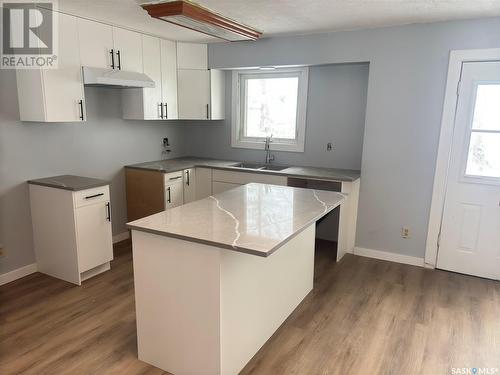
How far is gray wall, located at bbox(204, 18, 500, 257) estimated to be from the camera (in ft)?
11.4

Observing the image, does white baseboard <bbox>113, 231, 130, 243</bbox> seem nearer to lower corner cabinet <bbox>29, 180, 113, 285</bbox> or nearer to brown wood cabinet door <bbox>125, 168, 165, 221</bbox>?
brown wood cabinet door <bbox>125, 168, 165, 221</bbox>

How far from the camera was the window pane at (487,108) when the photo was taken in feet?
10.9

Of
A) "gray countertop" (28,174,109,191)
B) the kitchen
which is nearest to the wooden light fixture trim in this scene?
the kitchen

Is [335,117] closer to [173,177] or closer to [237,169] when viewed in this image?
[237,169]

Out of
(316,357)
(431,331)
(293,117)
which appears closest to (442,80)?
(293,117)

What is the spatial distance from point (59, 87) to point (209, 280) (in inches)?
94.5

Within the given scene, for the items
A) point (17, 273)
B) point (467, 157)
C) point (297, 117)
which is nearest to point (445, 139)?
point (467, 157)

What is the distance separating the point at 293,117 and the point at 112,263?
273 centimetres

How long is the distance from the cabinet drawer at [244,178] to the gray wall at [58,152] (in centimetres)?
98

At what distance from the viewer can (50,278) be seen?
3438 mm

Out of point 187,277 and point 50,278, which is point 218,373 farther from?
point 50,278

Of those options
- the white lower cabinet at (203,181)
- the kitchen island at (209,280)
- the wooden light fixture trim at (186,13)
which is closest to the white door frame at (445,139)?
the kitchen island at (209,280)

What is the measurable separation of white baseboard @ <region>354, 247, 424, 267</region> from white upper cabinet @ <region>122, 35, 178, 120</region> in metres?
2.78

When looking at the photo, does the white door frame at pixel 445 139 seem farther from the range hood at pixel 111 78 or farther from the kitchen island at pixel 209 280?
the range hood at pixel 111 78
